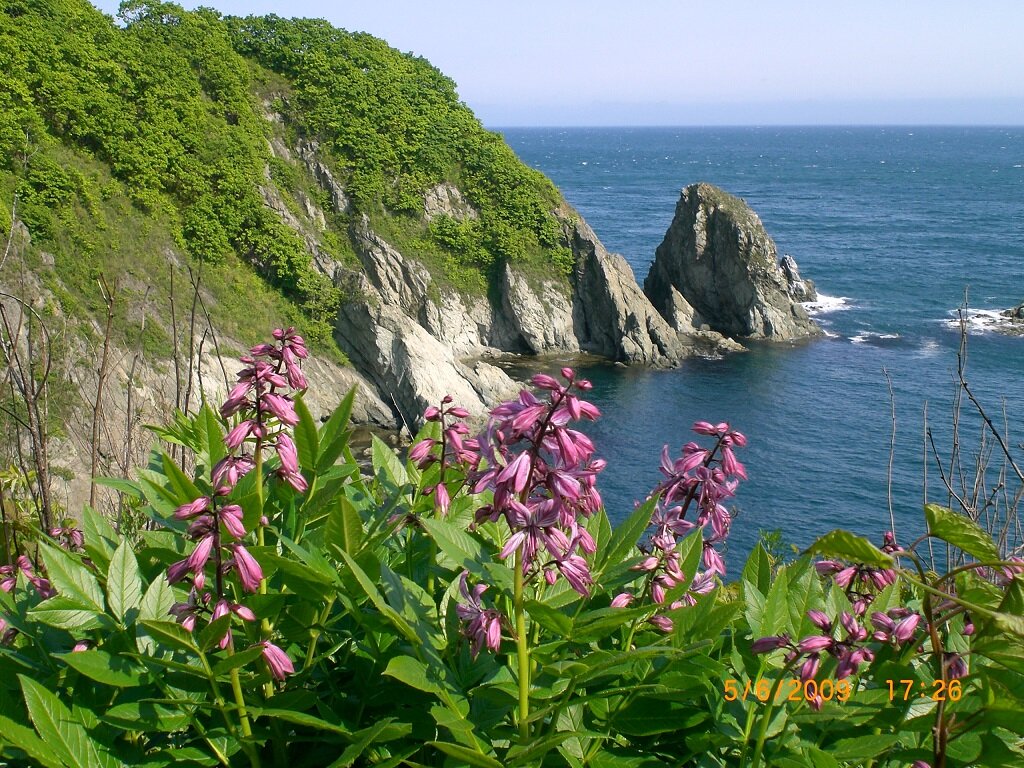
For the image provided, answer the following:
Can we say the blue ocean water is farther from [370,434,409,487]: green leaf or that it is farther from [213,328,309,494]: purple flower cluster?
[213,328,309,494]: purple flower cluster

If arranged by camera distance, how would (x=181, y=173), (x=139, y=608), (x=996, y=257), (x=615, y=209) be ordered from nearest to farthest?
(x=139, y=608) < (x=181, y=173) < (x=996, y=257) < (x=615, y=209)

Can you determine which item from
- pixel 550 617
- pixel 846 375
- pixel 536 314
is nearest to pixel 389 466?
pixel 550 617

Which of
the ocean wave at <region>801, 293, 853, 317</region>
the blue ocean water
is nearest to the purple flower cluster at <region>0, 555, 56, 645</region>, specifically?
the blue ocean water

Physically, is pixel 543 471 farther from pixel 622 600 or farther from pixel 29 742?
pixel 29 742

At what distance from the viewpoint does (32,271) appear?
2661cm

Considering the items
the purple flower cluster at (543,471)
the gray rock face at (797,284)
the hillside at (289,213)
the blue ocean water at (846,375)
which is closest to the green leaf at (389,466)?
the purple flower cluster at (543,471)

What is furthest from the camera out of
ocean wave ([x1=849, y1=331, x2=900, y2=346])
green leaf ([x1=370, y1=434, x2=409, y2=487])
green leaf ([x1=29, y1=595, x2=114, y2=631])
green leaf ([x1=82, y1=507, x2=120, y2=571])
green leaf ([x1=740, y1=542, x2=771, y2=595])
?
ocean wave ([x1=849, y1=331, x2=900, y2=346])

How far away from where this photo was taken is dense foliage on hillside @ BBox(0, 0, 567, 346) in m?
30.0

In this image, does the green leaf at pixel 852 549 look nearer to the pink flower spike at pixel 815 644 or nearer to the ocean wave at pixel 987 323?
the pink flower spike at pixel 815 644

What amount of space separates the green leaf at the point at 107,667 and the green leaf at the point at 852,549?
1.35m

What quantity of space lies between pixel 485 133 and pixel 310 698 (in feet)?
154

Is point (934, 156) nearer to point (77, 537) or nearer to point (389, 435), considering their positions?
point (389, 435)

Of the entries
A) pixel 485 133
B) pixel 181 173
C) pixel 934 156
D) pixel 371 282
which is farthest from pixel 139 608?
pixel 934 156
